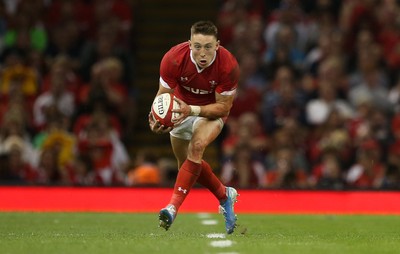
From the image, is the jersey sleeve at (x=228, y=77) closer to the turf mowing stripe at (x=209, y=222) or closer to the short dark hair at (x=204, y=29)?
the short dark hair at (x=204, y=29)

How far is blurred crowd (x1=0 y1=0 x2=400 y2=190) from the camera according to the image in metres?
16.7

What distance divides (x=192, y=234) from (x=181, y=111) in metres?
1.30

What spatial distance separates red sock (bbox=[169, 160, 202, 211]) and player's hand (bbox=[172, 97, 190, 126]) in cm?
47

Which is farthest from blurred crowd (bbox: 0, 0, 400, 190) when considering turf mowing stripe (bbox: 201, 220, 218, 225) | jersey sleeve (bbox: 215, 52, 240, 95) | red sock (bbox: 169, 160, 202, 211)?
red sock (bbox: 169, 160, 202, 211)

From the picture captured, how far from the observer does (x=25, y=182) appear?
52.0 feet

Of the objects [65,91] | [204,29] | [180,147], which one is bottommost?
[65,91]

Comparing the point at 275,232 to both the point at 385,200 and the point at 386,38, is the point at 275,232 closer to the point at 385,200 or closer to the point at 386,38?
the point at 385,200

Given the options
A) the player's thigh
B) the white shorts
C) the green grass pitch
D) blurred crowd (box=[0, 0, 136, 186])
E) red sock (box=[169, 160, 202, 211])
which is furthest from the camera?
blurred crowd (box=[0, 0, 136, 186])

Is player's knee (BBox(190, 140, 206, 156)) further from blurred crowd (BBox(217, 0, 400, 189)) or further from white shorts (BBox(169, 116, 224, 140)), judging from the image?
blurred crowd (BBox(217, 0, 400, 189))

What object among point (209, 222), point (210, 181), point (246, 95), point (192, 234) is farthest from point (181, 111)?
point (246, 95)

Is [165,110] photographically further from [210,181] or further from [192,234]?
[192,234]

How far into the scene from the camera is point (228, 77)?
10.3 meters

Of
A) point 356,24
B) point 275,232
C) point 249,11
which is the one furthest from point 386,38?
point 275,232

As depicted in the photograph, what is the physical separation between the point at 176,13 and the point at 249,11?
1.47 m
